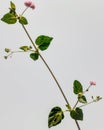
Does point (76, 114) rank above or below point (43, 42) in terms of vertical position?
below

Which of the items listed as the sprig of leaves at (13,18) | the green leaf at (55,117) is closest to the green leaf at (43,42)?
the sprig of leaves at (13,18)

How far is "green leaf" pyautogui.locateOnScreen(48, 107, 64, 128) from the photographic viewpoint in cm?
301

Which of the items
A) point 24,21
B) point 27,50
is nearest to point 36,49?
point 27,50

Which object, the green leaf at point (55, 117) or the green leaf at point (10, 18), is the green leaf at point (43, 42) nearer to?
the green leaf at point (10, 18)

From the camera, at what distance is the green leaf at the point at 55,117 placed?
301 centimetres

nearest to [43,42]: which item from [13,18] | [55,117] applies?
[13,18]

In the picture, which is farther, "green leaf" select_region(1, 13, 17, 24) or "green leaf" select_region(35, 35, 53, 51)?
"green leaf" select_region(35, 35, 53, 51)

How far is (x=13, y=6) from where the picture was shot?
2.88m

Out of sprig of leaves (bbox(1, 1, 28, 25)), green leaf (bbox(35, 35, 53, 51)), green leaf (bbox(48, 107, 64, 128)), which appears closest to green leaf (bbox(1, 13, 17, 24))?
sprig of leaves (bbox(1, 1, 28, 25))

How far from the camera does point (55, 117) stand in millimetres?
3043

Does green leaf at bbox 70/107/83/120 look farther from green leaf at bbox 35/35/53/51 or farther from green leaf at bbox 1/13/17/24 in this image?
green leaf at bbox 1/13/17/24

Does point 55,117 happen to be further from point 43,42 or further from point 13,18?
point 13,18

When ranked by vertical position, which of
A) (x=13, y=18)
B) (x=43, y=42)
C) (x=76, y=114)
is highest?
(x=13, y=18)

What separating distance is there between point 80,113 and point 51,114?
0.85 feet
